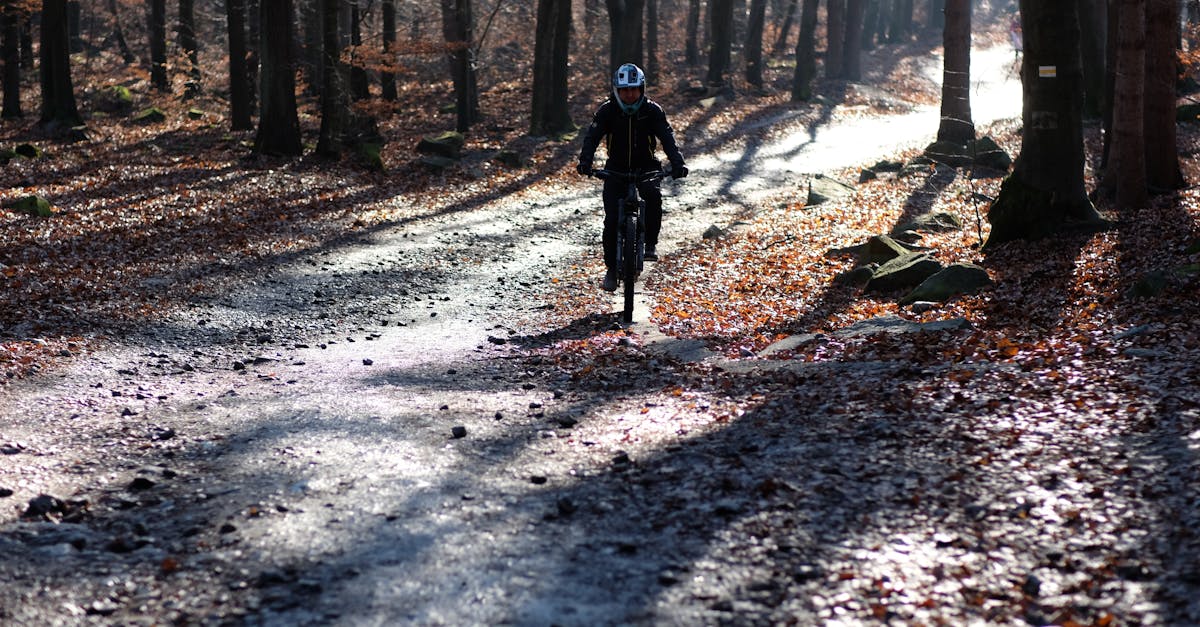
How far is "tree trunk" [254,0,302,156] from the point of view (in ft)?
73.3

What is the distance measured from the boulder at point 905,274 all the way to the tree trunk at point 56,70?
21.1 m

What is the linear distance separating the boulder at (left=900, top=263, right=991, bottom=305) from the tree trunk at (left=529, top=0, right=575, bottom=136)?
17684mm

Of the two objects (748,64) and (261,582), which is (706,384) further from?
(748,64)

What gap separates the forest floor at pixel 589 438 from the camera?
4.42 meters

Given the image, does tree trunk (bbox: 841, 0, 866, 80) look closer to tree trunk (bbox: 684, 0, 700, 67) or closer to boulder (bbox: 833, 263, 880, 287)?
tree trunk (bbox: 684, 0, 700, 67)

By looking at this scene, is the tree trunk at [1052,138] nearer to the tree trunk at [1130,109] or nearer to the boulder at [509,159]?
the tree trunk at [1130,109]

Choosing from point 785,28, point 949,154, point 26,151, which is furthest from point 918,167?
point 785,28

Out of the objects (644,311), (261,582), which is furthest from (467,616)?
(644,311)

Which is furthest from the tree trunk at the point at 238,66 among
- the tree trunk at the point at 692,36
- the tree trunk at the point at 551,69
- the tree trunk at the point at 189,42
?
the tree trunk at the point at 692,36

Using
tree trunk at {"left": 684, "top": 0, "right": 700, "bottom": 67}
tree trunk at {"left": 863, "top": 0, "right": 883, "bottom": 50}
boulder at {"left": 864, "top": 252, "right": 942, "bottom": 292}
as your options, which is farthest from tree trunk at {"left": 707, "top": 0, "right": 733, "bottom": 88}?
tree trunk at {"left": 863, "top": 0, "right": 883, "bottom": 50}

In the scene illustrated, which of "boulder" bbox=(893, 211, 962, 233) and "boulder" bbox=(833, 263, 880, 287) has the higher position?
"boulder" bbox=(893, 211, 962, 233)

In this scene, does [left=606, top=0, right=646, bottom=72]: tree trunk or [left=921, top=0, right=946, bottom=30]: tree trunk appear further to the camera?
[left=921, top=0, right=946, bottom=30]: tree trunk

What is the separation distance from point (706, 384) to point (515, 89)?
31250 millimetres

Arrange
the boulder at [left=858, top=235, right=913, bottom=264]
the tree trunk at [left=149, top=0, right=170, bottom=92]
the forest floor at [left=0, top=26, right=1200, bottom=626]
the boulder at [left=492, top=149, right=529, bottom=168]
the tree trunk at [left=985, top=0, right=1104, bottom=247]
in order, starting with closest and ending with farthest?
the forest floor at [left=0, top=26, right=1200, bottom=626], the tree trunk at [left=985, top=0, right=1104, bottom=247], the boulder at [left=858, top=235, right=913, bottom=264], the boulder at [left=492, top=149, right=529, bottom=168], the tree trunk at [left=149, top=0, right=170, bottom=92]
